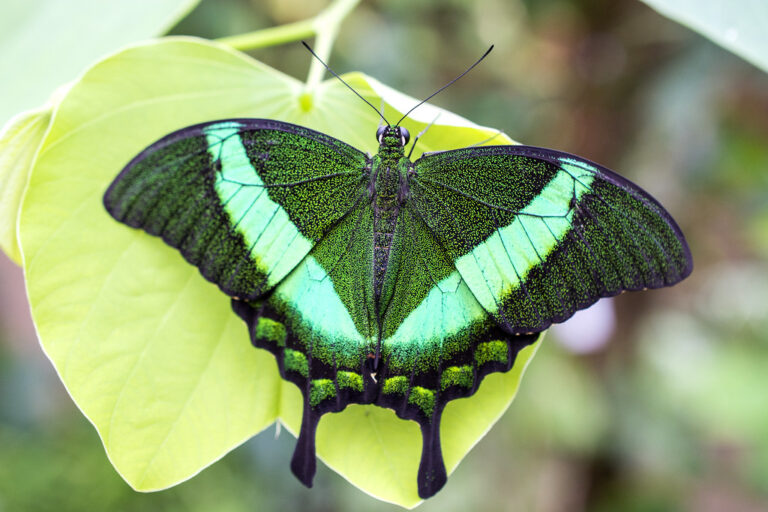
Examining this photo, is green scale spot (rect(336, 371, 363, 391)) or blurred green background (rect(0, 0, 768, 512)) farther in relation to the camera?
blurred green background (rect(0, 0, 768, 512))

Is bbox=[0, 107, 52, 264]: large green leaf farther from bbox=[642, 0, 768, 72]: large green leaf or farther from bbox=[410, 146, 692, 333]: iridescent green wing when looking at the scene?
bbox=[642, 0, 768, 72]: large green leaf

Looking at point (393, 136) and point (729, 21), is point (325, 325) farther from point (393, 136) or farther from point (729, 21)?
point (729, 21)

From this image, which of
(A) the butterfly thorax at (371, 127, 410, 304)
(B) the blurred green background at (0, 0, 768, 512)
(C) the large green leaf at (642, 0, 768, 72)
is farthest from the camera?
(B) the blurred green background at (0, 0, 768, 512)

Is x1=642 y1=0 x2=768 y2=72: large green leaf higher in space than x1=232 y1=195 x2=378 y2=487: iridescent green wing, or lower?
higher

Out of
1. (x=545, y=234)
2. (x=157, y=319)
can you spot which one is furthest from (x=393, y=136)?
(x=157, y=319)

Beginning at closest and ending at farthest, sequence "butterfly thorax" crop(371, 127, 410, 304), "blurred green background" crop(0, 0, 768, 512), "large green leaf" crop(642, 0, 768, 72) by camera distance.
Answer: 1. "large green leaf" crop(642, 0, 768, 72)
2. "butterfly thorax" crop(371, 127, 410, 304)
3. "blurred green background" crop(0, 0, 768, 512)

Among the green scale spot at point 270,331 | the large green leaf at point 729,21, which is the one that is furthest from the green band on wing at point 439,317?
the large green leaf at point 729,21

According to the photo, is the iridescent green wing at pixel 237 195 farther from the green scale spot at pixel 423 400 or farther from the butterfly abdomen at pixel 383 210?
the green scale spot at pixel 423 400

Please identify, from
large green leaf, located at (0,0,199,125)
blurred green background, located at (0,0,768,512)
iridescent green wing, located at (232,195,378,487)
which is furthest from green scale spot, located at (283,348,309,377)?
blurred green background, located at (0,0,768,512)
